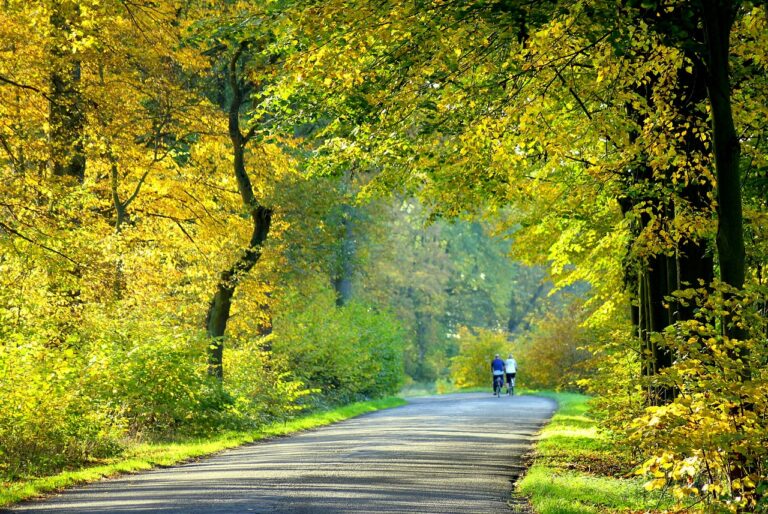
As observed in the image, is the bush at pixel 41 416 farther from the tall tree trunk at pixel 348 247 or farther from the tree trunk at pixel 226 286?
the tall tree trunk at pixel 348 247

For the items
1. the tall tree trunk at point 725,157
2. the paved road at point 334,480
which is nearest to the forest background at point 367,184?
the tall tree trunk at point 725,157

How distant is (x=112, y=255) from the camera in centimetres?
1936

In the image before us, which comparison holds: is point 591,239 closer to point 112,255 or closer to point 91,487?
point 112,255

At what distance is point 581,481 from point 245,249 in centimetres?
1334

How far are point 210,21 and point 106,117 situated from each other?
6.21m

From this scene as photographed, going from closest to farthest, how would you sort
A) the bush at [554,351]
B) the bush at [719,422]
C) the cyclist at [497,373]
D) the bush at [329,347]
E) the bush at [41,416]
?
the bush at [719,422], the bush at [41,416], the bush at [329,347], the cyclist at [497,373], the bush at [554,351]

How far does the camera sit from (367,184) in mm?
18125

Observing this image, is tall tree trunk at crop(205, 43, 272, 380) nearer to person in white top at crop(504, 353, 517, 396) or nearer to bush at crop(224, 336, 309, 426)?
bush at crop(224, 336, 309, 426)

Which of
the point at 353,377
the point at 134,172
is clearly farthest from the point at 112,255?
the point at 353,377

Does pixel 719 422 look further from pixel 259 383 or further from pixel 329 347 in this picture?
pixel 329 347

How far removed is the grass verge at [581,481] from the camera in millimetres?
10352

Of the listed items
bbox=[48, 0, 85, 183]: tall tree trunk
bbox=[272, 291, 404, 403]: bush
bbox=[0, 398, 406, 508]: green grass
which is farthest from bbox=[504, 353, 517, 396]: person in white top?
bbox=[48, 0, 85, 183]: tall tree trunk

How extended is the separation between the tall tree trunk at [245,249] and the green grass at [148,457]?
2.44 metres

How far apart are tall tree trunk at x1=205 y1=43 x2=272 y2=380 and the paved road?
463 cm
